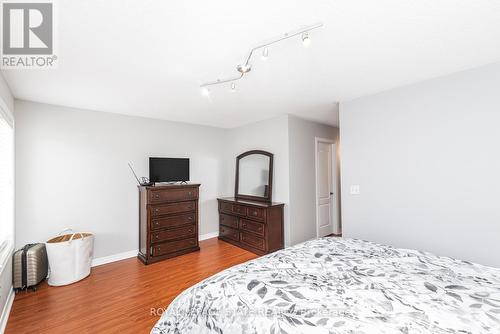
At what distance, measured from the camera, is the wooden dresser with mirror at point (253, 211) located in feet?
11.7

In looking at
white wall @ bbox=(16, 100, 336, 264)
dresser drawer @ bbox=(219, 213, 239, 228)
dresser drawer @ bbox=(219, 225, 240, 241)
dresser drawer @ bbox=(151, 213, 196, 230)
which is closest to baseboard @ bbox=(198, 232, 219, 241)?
white wall @ bbox=(16, 100, 336, 264)

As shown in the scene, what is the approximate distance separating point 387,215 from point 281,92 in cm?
192

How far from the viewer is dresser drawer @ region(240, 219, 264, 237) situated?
11.7ft

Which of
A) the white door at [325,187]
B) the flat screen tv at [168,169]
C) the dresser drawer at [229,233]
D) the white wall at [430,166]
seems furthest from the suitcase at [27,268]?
the white door at [325,187]

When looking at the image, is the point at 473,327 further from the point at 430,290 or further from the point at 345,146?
the point at 345,146

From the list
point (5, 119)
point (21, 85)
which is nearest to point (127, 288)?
point (5, 119)

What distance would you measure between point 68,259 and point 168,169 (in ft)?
5.77

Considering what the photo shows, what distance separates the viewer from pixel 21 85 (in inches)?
91.8

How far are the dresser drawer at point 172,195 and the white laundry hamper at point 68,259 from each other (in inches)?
37.6

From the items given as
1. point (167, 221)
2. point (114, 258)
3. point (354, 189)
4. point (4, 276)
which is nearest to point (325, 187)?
point (354, 189)

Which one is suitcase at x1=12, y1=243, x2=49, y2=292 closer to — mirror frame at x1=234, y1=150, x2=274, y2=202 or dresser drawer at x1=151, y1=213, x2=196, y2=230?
dresser drawer at x1=151, y1=213, x2=196, y2=230

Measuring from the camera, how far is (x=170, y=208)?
11.6 ft

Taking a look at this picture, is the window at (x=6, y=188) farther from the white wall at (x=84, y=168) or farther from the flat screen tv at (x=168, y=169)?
the flat screen tv at (x=168, y=169)

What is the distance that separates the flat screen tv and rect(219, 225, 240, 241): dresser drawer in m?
1.23
